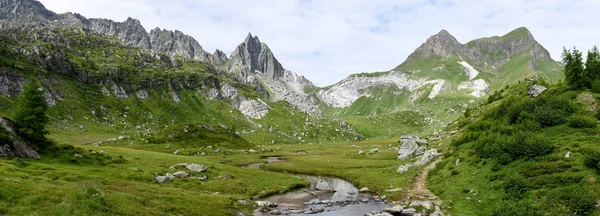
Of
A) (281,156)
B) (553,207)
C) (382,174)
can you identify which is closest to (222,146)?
(281,156)

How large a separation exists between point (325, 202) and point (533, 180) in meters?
31.4

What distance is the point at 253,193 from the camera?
63.2 meters

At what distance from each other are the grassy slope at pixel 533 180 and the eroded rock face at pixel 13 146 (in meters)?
69.3

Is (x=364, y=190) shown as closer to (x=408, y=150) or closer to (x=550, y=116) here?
(x=550, y=116)

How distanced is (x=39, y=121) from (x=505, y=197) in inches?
3220

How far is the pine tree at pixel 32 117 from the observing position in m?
63.1

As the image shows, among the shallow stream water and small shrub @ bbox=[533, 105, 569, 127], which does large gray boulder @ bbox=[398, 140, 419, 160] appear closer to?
the shallow stream water

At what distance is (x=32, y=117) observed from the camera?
63812mm

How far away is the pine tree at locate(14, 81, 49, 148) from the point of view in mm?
63094

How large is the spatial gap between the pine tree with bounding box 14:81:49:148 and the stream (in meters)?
46.7

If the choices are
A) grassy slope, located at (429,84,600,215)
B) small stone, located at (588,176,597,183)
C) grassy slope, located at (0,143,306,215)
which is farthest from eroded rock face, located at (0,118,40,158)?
small stone, located at (588,176,597,183)

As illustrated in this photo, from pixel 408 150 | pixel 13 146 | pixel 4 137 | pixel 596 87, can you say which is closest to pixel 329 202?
pixel 13 146

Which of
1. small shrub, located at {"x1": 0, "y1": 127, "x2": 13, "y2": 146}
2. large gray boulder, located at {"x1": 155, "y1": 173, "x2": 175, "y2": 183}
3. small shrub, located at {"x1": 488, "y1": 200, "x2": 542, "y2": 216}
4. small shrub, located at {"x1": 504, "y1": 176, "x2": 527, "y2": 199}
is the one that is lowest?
large gray boulder, located at {"x1": 155, "y1": 173, "x2": 175, "y2": 183}

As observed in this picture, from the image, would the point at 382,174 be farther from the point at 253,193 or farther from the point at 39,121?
the point at 39,121
